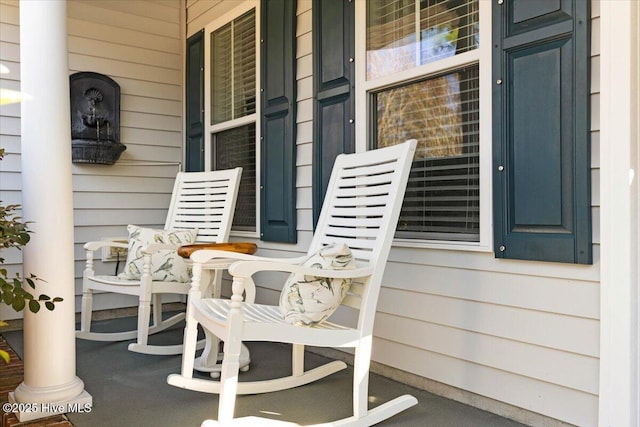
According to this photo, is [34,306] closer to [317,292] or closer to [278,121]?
[317,292]

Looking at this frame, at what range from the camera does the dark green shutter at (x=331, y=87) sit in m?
2.76

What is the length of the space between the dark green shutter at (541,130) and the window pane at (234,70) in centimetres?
202

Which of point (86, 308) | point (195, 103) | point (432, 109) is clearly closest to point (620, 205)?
point (432, 109)

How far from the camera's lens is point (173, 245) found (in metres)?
2.93

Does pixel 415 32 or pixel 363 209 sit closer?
pixel 363 209

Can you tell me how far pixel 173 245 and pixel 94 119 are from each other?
1.57 m

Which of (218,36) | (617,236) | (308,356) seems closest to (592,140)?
(617,236)

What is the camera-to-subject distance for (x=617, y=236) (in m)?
1.70

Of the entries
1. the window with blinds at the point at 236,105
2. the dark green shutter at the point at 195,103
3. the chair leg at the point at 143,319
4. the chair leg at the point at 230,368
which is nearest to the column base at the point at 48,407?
the chair leg at the point at 143,319

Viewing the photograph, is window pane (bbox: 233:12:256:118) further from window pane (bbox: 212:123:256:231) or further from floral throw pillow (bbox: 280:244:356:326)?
floral throw pillow (bbox: 280:244:356:326)

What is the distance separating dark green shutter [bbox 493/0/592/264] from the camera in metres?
1.80

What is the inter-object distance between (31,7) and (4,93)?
58.9 inches

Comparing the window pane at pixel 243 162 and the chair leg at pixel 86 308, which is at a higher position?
the window pane at pixel 243 162

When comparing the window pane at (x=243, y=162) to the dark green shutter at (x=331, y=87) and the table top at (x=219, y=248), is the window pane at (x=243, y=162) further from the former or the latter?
the table top at (x=219, y=248)
